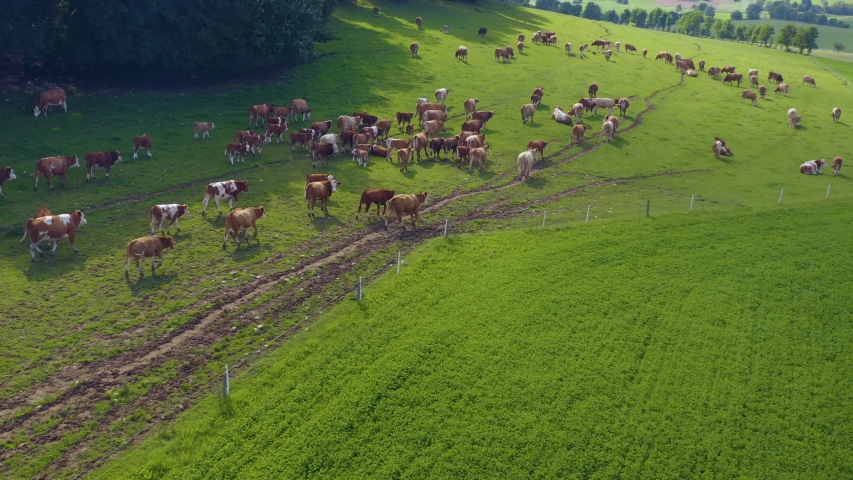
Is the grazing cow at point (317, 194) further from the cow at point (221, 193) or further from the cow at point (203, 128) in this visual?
the cow at point (203, 128)

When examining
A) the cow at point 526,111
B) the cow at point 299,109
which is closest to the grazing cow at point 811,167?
the cow at point 526,111

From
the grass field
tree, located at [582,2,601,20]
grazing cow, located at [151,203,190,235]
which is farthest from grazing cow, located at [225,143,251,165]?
tree, located at [582,2,601,20]

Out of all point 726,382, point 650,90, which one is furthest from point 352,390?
point 650,90

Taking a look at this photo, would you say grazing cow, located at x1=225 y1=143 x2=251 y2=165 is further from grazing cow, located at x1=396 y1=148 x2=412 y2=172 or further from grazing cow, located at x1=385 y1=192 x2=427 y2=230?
grazing cow, located at x1=385 y1=192 x2=427 y2=230

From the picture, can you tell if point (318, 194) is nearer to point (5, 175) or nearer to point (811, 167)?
point (5, 175)

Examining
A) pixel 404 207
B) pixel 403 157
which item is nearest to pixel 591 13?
pixel 403 157
